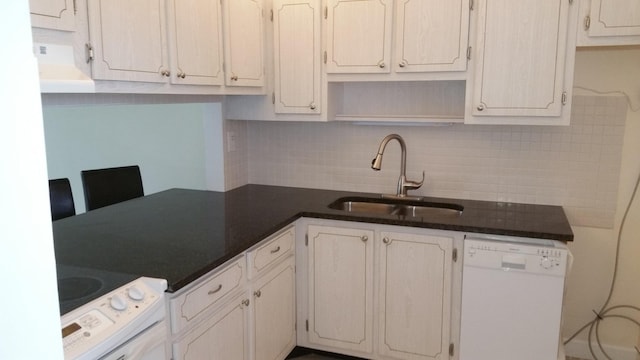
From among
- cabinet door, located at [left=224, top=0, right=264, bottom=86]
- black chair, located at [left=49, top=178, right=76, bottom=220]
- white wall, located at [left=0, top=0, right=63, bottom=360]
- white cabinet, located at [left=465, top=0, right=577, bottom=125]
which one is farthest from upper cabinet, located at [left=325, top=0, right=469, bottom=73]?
white wall, located at [left=0, top=0, right=63, bottom=360]

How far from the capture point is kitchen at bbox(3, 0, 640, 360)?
2689mm

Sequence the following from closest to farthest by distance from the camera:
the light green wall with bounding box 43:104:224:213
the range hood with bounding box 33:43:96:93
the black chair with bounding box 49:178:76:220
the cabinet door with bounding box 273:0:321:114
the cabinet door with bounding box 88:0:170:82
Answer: the range hood with bounding box 33:43:96:93
the cabinet door with bounding box 88:0:170:82
the black chair with bounding box 49:178:76:220
the cabinet door with bounding box 273:0:321:114
the light green wall with bounding box 43:104:224:213

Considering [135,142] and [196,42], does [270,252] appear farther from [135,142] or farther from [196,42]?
[135,142]

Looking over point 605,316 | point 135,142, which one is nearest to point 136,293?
point 605,316

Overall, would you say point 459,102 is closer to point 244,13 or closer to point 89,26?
point 244,13

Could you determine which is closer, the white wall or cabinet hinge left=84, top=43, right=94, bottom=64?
the white wall

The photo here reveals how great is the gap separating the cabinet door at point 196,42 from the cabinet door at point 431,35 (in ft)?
3.09

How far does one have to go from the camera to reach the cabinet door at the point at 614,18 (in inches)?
91.3

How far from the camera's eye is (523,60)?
250 centimetres

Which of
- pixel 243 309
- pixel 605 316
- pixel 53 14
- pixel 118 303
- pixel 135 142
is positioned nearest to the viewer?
pixel 118 303

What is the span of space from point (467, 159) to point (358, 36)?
96 centimetres

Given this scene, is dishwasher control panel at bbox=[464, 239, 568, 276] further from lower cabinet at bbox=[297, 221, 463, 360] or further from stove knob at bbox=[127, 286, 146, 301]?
stove knob at bbox=[127, 286, 146, 301]

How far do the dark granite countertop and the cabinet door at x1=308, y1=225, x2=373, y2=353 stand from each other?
0.13 m

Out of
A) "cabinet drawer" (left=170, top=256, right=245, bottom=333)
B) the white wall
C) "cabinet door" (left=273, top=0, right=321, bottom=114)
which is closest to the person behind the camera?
the white wall
